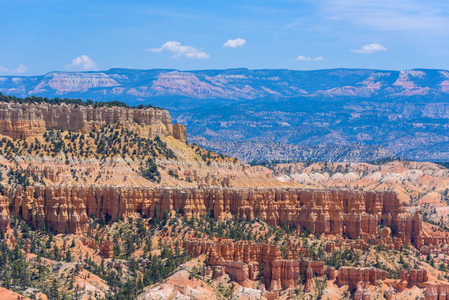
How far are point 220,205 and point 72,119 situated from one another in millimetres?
32587

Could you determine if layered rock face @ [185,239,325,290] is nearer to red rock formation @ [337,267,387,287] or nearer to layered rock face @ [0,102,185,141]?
red rock formation @ [337,267,387,287]

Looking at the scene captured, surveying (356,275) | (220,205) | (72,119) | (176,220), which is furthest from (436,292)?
(72,119)

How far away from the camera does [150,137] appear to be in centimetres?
17025

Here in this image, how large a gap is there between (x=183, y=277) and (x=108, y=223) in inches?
1193

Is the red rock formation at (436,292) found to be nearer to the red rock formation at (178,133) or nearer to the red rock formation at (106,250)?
the red rock formation at (106,250)

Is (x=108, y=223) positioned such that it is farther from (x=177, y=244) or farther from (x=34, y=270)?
(x=34, y=270)

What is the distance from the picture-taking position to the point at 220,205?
145 meters

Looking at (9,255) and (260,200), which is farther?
(260,200)

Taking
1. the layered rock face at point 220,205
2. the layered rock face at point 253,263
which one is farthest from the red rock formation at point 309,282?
the layered rock face at point 220,205

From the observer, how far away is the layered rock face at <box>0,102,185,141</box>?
520ft

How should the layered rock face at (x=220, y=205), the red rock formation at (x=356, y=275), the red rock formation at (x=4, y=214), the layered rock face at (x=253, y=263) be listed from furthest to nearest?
the layered rock face at (x=220, y=205), the red rock formation at (x=4, y=214), the red rock formation at (x=356, y=275), the layered rock face at (x=253, y=263)

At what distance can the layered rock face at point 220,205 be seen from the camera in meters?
140

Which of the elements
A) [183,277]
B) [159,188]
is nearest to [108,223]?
[159,188]

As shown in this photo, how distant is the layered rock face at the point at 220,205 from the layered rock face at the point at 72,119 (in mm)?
19501
